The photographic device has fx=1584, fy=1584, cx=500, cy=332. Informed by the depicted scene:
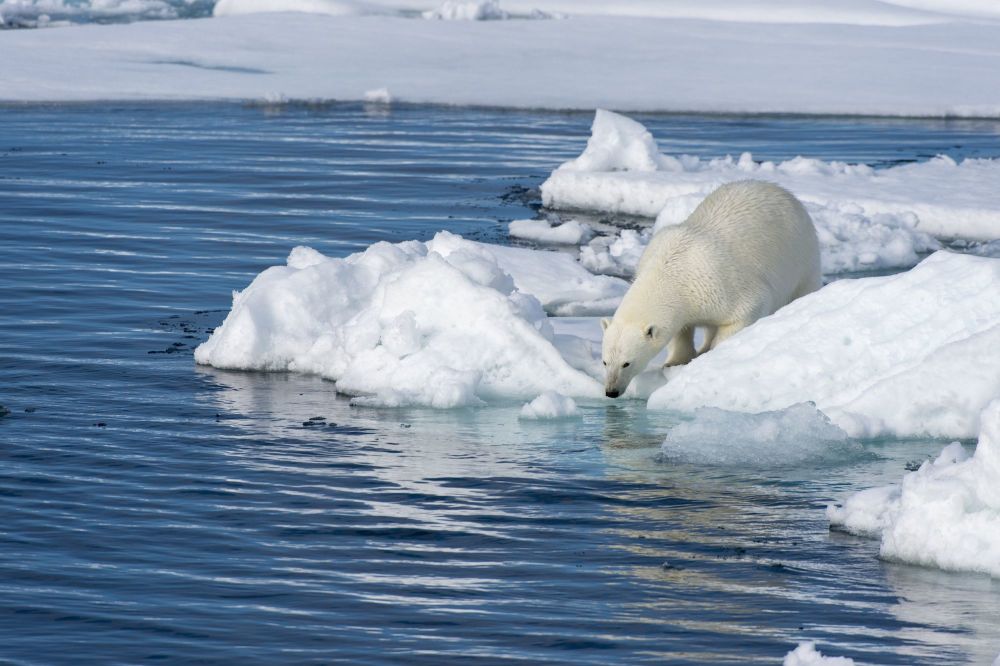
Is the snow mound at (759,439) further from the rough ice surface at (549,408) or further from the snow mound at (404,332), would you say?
the snow mound at (404,332)

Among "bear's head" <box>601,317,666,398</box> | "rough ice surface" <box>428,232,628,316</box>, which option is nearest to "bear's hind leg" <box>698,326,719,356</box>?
"bear's head" <box>601,317,666,398</box>

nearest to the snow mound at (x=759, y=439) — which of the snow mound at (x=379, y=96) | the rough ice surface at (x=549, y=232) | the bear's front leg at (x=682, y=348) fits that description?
the bear's front leg at (x=682, y=348)

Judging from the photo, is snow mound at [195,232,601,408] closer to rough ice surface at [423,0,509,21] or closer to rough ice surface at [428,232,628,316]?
rough ice surface at [428,232,628,316]

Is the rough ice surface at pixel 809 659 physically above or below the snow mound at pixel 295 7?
below

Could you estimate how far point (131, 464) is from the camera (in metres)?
6.94

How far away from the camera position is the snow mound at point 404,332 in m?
8.24

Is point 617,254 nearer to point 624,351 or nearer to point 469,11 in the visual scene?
point 624,351

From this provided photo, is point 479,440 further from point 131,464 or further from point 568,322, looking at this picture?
point 568,322

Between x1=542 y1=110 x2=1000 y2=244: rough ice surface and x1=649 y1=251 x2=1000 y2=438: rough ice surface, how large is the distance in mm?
4316

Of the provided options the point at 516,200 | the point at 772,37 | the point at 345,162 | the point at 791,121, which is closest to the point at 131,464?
the point at 516,200

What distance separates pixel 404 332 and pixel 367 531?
248 centimetres

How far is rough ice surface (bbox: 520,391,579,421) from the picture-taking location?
779cm

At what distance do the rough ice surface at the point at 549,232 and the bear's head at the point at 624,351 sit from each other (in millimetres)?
5452

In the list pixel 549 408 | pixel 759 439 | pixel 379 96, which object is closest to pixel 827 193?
pixel 549 408
